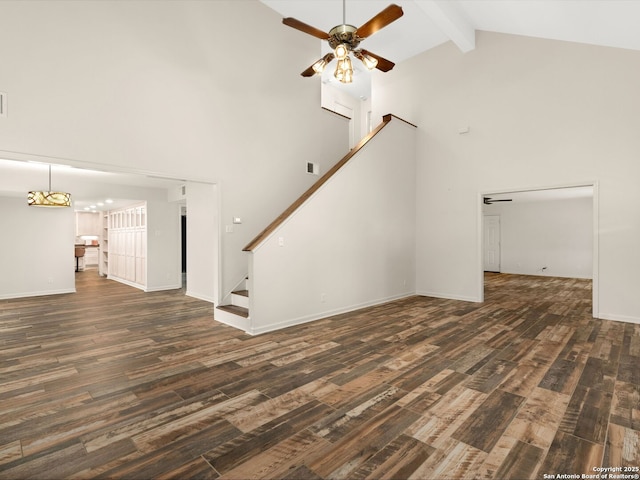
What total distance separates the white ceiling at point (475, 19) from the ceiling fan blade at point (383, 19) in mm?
1990

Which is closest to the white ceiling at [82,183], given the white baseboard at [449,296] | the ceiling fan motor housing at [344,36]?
the ceiling fan motor housing at [344,36]

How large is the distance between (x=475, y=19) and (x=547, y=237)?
331 inches

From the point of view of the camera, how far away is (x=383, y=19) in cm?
331

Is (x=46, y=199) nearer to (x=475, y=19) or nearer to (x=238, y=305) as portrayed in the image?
(x=238, y=305)

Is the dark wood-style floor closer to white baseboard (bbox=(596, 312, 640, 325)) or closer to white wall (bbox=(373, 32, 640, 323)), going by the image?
white baseboard (bbox=(596, 312, 640, 325))

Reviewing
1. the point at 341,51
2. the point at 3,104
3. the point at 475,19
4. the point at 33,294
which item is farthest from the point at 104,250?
the point at 475,19

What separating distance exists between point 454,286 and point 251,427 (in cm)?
541

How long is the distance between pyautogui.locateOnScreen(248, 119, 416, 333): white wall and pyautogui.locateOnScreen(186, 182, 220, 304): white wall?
7.94ft

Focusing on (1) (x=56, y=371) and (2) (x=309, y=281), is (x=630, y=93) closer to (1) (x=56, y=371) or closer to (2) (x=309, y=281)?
(2) (x=309, y=281)

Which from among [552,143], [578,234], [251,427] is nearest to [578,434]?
[251,427]

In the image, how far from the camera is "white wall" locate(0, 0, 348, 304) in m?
3.35

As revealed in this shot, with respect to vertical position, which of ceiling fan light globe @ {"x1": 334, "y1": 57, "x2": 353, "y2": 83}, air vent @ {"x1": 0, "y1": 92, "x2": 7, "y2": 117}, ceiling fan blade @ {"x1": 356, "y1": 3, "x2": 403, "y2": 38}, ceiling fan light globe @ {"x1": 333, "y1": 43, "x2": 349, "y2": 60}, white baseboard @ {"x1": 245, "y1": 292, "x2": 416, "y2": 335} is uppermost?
ceiling fan blade @ {"x1": 356, "y1": 3, "x2": 403, "y2": 38}

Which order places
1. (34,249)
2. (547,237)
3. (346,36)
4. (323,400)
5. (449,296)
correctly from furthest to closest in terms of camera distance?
1. (547,237)
2. (34,249)
3. (449,296)
4. (346,36)
5. (323,400)

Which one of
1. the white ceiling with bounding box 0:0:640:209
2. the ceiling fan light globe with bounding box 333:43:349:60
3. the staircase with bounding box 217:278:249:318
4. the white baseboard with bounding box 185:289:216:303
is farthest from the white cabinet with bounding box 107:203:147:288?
the ceiling fan light globe with bounding box 333:43:349:60
